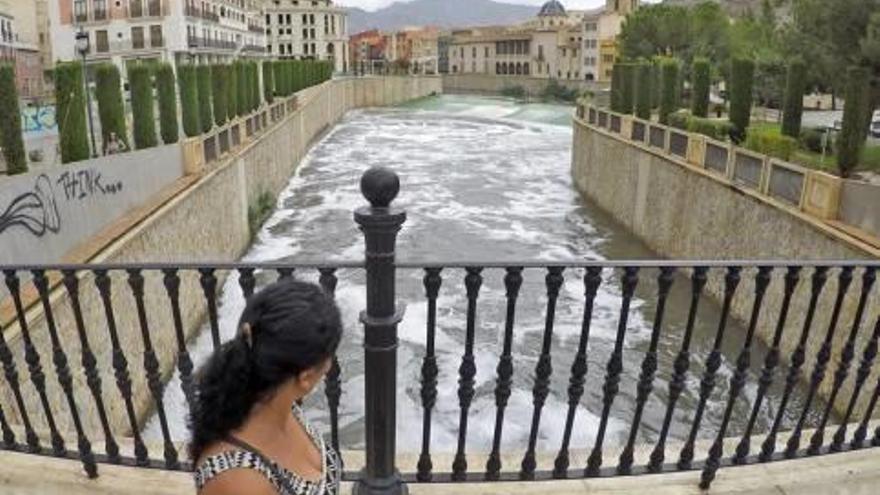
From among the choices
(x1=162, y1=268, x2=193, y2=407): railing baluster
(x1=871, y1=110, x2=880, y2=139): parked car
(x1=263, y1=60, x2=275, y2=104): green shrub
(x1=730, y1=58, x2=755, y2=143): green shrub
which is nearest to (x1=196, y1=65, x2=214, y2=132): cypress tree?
(x1=730, y1=58, x2=755, y2=143): green shrub

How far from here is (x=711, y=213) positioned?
14.6 metres

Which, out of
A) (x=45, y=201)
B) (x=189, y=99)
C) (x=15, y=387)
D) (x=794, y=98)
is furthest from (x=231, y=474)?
(x=189, y=99)

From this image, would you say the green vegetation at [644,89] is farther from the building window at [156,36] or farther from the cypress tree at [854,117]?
the building window at [156,36]

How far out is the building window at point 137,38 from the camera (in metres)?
45.8

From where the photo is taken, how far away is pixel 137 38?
4581cm

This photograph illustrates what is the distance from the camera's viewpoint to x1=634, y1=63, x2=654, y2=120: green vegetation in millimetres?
21734

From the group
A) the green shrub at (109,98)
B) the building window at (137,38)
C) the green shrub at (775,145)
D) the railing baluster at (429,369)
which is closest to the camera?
the railing baluster at (429,369)

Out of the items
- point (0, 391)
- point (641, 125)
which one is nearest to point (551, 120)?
point (641, 125)

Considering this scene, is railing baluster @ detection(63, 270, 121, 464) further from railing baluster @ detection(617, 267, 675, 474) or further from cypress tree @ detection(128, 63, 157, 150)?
cypress tree @ detection(128, 63, 157, 150)

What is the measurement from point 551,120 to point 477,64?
50.9 m

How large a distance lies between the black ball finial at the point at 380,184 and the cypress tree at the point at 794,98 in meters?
14.6

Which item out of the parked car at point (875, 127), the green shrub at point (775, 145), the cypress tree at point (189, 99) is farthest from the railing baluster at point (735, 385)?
the parked car at point (875, 127)

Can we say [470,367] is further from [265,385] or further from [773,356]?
[265,385]

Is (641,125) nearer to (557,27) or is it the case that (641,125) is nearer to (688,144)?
(688,144)
